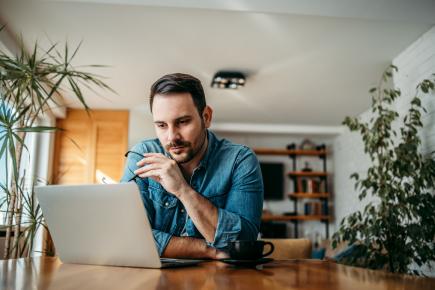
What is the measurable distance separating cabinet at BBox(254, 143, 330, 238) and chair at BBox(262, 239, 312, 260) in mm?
5432

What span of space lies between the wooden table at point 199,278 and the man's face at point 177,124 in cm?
51

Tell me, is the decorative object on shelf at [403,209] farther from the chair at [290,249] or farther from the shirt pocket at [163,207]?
the shirt pocket at [163,207]

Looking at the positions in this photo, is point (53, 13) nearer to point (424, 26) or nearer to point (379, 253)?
point (424, 26)

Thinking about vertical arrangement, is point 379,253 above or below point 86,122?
below

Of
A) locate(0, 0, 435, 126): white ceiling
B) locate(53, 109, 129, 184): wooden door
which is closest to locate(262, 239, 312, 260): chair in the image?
locate(0, 0, 435, 126): white ceiling

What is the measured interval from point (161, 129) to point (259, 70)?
10.4ft

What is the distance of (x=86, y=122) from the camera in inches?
241

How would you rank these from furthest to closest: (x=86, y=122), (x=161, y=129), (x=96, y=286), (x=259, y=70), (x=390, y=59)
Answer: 1. (x=86, y=122)
2. (x=259, y=70)
3. (x=390, y=59)
4. (x=161, y=129)
5. (x=96, y=286)

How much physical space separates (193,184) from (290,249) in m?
0.48

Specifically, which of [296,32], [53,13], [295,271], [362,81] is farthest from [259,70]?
[295,271]

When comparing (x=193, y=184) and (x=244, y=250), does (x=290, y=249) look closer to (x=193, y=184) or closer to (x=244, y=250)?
(x=193, y=184)

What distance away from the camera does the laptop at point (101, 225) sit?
96 cm

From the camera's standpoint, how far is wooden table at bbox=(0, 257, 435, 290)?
0.71 m

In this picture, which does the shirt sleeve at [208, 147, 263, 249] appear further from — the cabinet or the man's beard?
the cabinet
